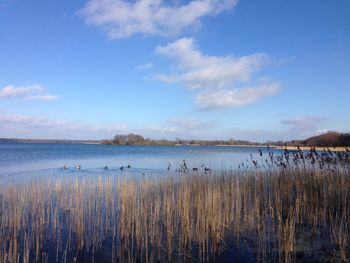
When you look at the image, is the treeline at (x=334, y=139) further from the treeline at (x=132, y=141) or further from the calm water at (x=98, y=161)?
the treeline at (x=132, y=141)

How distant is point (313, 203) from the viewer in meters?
8.77

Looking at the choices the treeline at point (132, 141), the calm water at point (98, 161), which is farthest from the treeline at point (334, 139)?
the treeline at point (132, 141)

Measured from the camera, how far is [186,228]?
6.38 metres

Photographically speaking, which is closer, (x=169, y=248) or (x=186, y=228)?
(x=169, y=248)

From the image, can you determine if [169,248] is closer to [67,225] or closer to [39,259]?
[39,259]

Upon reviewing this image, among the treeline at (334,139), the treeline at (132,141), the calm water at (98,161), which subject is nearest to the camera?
the treeline at (334,139)

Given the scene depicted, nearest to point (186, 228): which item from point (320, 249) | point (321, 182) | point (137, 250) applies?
point (137, 250)

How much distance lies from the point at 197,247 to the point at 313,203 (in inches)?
167

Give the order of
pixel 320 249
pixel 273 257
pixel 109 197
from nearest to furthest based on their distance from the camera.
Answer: pixel 273 257 < pixel 320 249 < pixel 109 197

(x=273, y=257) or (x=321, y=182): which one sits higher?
(x=321, y=182)

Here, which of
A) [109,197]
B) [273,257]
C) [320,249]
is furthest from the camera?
[109,197]

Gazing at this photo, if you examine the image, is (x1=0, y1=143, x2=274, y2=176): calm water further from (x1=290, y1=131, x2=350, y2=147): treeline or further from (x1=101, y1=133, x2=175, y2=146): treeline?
(x1=101, y1=133, x2=175, y2=146): treeline

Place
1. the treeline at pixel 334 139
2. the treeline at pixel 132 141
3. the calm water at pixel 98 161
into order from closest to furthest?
the treeline at pixel 334 139
the calm water at pixel 98 161
the treeline at pixel 132 141

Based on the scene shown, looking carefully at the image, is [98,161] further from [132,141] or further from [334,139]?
[132,141]
